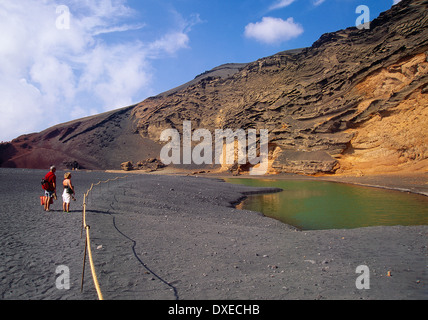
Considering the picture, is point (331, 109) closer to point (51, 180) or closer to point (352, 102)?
point (352, 102)

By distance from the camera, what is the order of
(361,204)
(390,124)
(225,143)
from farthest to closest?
(225,143) → (390,124) → (361,204)

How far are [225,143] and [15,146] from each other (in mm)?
50069

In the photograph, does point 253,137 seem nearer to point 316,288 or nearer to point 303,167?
point 303,167

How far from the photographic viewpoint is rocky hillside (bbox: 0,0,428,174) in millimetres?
27609

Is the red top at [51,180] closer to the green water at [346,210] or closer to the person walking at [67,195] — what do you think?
the person walking at [67,195]

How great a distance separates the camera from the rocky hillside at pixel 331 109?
27609mm

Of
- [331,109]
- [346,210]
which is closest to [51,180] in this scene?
[346,210]

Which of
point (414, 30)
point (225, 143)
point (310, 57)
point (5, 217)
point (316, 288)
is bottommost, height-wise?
point (316, 288)

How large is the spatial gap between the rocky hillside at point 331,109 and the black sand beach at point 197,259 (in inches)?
956

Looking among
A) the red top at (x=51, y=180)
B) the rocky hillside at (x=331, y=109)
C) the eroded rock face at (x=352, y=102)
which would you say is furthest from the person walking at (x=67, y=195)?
the eroded rock face at (x=352, y=102)

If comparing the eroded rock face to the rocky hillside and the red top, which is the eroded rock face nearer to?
the rocky hillside

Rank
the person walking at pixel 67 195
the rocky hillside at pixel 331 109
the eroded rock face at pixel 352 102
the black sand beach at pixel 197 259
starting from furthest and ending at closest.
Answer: the rocky hillside at pixel 331 109 < the eroded rock face at pixel 352 102 < the person walking at pixel 67 195 < the black sand beach at pixel 197 259
